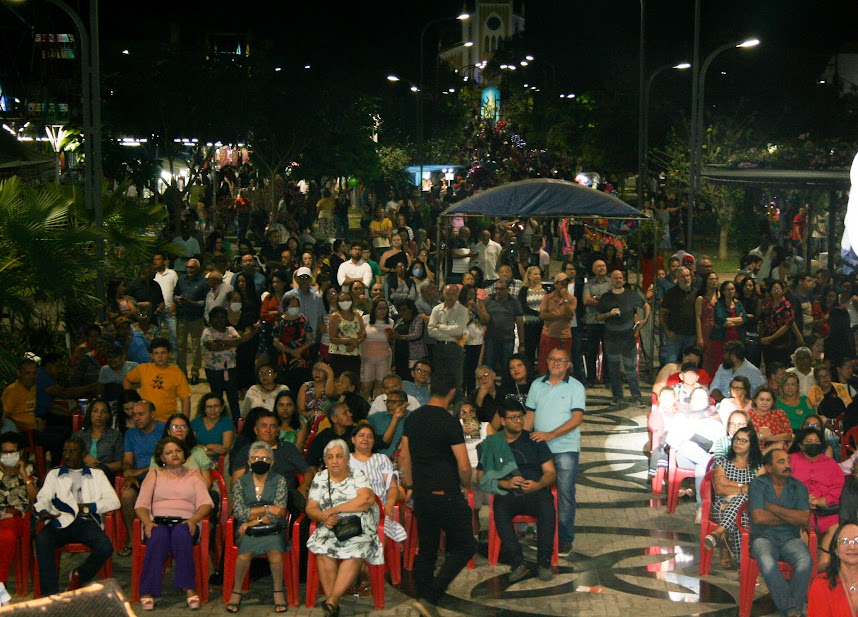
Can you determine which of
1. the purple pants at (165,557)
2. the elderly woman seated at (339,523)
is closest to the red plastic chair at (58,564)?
the purple pants at (165,557)

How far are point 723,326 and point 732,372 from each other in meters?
2.77

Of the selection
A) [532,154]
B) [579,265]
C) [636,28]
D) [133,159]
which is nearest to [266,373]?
[579,265]

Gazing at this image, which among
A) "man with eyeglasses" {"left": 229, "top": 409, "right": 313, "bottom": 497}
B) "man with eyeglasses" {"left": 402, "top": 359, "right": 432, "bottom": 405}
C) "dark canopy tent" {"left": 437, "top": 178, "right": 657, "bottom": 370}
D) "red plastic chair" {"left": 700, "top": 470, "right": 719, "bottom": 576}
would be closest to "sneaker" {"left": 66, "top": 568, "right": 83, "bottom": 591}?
"man with eyeglasses" {"left": 229, "top": 409, "right": 313, "bottom": 497}

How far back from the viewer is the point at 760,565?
28.9ft

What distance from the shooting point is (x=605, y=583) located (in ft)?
31.6

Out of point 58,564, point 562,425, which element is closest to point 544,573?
point 562,425

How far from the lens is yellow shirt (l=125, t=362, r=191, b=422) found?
12156 millimetres

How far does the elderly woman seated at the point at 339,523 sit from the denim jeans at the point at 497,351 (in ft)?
23.5

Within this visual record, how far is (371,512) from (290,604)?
2.78ft

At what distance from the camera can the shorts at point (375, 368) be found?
14969 millimetres

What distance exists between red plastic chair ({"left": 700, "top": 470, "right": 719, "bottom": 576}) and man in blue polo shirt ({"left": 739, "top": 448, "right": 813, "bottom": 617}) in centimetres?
63

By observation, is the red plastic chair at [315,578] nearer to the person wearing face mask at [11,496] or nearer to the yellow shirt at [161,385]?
the person wearing face mask at [11,496]

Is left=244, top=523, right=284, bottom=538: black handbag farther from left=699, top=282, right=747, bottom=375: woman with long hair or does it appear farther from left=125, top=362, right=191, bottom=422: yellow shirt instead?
left=699, top=282, right=747, bottom=375: woman with long hair

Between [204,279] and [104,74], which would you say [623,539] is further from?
[104,74]
